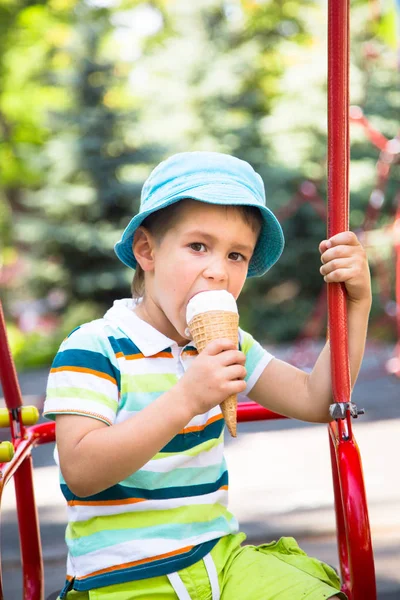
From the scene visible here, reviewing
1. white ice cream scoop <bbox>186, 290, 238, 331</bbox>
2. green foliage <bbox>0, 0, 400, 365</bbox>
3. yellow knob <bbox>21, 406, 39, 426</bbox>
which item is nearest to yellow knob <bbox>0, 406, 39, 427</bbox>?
yellow knob <bbox>21, 406, 39, 426</bbox>

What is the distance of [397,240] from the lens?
553cm

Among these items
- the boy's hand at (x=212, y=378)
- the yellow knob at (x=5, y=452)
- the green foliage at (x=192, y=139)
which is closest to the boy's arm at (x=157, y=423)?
the boy's hand at (x=212, y=378)

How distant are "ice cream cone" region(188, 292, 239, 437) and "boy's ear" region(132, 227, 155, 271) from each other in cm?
23

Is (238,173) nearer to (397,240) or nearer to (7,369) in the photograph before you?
(7,369)

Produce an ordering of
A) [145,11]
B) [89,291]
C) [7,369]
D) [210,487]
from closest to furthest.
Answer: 1. [210,487]
2. [7,369]
3. [89,291]
4. [145,11]

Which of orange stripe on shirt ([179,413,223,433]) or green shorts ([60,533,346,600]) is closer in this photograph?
green shorts ([60,533,346,600])

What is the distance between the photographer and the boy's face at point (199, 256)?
48.4 inches

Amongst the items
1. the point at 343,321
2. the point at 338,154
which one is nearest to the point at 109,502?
the point at 343,321

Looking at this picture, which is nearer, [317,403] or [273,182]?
[317,403]

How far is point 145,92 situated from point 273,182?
279cm

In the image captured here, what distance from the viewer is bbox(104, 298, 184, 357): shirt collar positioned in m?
1.32

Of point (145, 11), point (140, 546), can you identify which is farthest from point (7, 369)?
point (145, 11)

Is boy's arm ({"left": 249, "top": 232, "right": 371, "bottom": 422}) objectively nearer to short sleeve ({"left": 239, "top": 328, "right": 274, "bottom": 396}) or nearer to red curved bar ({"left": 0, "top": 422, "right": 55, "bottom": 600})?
short sleeve ({"left": 239, "top": 328, "right": 274, "bottom": 396})

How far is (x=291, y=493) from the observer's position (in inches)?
115
